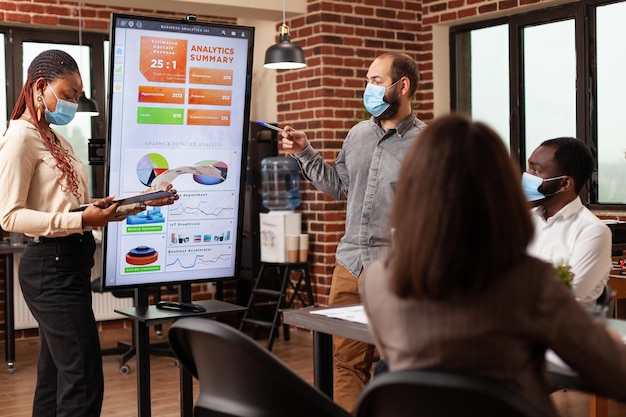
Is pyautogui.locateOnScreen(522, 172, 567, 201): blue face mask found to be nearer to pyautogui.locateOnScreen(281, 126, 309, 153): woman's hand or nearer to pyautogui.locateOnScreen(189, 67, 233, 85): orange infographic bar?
pyautogui.locateOnScreen(281, 126, 309, 153): woman's hand

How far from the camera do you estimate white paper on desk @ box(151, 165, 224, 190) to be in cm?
322

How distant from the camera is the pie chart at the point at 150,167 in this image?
126 inches

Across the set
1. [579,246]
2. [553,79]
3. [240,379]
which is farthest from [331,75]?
[240,379]

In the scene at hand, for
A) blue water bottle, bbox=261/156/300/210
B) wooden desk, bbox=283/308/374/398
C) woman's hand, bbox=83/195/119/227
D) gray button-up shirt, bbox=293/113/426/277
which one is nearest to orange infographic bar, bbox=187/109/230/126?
gray button-up shirt, bbox=293/113/426/277

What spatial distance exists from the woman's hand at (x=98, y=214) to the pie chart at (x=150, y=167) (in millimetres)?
280

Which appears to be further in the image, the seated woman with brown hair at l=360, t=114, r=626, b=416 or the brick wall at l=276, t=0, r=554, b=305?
the brick wall at l=276, t=0, r=554, b=305

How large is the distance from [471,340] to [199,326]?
0.55m

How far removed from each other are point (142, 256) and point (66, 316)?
15.6 inches

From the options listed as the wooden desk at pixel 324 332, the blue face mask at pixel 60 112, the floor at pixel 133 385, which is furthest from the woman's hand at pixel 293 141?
the floor at pixel 133 385

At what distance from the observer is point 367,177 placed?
3621 millimetres

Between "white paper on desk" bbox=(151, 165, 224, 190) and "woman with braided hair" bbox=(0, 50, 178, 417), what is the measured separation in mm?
187

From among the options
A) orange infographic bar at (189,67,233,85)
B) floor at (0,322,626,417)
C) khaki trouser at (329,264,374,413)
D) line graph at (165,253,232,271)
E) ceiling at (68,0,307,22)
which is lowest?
floor at (0,322,626,417)

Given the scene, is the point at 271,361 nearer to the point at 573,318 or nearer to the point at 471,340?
the point at 471,340

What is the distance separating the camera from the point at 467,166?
1433mm
